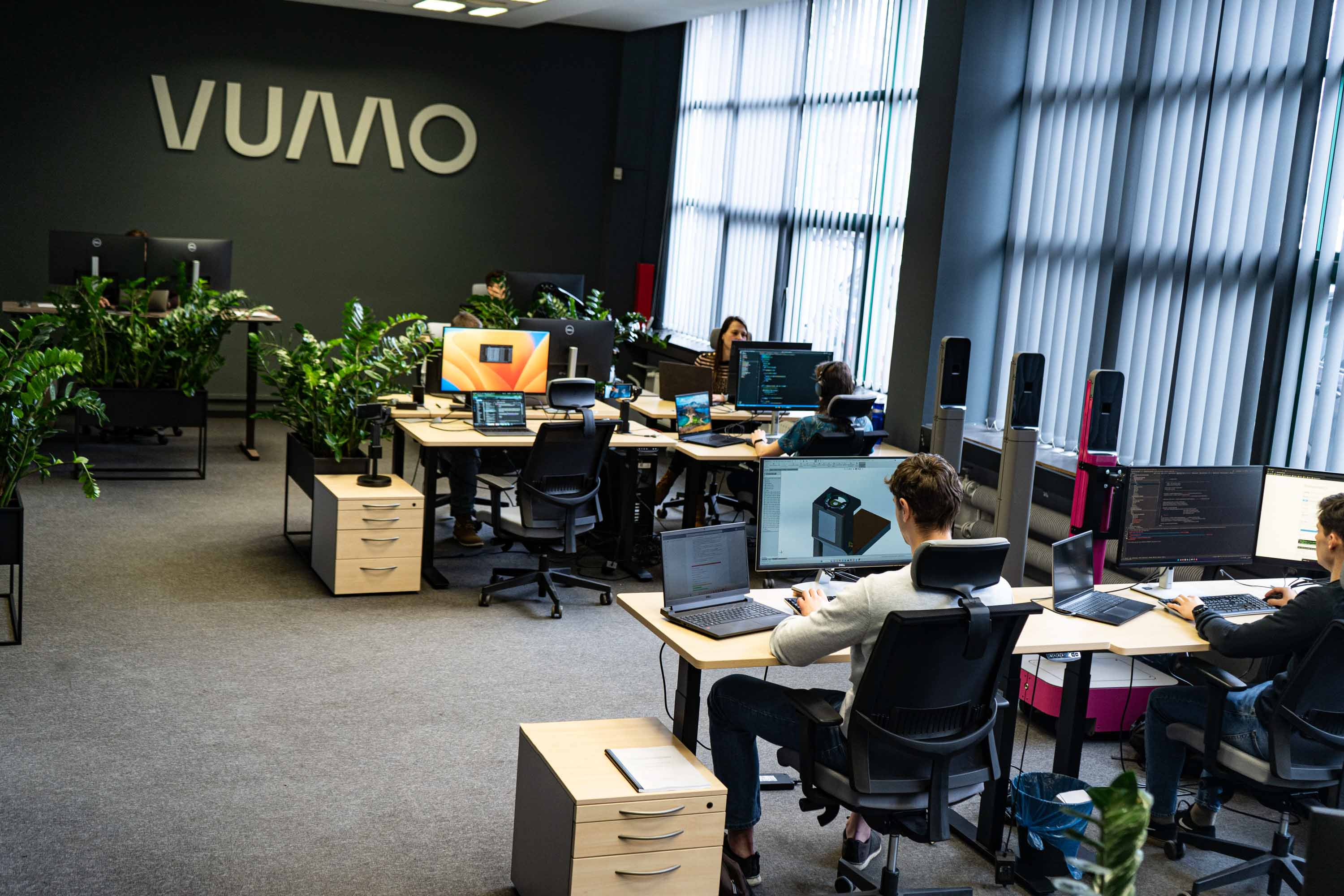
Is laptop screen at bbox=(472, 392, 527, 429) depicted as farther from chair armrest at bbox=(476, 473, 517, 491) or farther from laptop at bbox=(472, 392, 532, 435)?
chair armrest at bbox=(476, 473, 517, 491)

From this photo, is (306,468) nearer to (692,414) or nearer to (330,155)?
(692,414)

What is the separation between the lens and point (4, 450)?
4.82 metres

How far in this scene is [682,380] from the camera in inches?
298

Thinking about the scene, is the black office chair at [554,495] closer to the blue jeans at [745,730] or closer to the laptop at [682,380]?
the laptop at [682,380]

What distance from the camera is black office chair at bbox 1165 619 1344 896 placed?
334 cm

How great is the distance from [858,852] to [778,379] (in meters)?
3.67

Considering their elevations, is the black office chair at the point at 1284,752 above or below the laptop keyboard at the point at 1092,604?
below

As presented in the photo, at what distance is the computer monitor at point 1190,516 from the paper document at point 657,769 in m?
1.85

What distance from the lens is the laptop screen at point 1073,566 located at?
4.09 m

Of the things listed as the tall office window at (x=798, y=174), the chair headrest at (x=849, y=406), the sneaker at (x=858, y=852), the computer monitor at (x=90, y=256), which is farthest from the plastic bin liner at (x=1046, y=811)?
the computer monitor at (x=90, y=256)

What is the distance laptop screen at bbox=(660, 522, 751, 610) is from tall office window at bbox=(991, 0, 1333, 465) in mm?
2611

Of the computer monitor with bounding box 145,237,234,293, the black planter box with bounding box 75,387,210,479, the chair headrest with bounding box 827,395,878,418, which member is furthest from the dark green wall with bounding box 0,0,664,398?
the chair headrest with bounding box 827,395,878,418

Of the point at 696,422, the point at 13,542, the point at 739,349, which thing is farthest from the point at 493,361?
the point at 13,542

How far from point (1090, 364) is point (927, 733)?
3542mm
